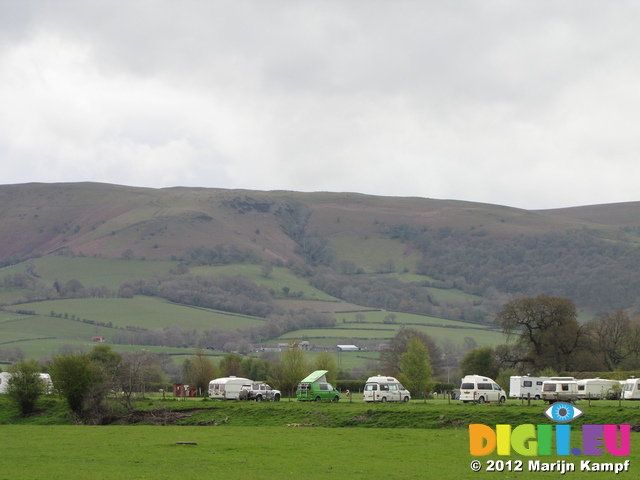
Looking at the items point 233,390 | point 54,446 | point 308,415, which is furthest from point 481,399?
point 54,446

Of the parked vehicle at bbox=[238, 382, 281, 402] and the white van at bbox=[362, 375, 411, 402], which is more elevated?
the white van at bbox=[362, 375, 411, 402]

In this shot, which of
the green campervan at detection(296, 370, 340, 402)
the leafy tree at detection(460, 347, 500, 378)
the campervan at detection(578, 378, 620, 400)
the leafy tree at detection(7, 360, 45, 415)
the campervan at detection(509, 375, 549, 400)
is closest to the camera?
the campervan at detection(578, 378, 620, 400)

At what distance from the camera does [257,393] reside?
70375 millimetres

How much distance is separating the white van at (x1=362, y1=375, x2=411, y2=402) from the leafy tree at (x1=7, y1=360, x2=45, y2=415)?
25793 millimetres

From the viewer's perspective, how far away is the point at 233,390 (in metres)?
71.1

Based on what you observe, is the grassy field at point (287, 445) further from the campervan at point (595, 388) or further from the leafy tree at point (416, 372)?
the leafy tree at point (416, 372)

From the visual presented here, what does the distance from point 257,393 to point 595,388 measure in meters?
27.3

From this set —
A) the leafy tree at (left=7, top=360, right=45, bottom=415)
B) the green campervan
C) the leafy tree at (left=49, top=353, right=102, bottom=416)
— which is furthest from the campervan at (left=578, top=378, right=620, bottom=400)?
the leafy tree at (left=7, top=360, right=45, bottom=415)

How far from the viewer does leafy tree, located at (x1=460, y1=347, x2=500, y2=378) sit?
313ft

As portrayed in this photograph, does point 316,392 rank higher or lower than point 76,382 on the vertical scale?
lower

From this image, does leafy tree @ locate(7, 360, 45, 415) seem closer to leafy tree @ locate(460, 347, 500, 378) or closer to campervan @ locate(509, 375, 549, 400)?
campervan @ locate(509, 375, 549, 400)

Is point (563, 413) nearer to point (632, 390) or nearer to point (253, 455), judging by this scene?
point (253, 455)

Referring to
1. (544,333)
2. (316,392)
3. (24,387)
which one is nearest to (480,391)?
(316,392)
